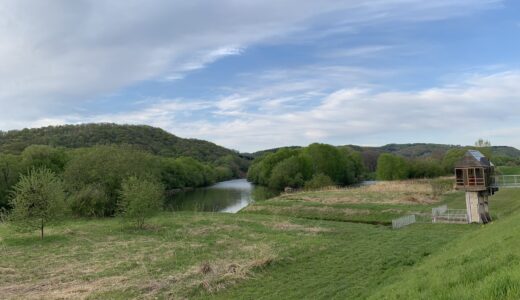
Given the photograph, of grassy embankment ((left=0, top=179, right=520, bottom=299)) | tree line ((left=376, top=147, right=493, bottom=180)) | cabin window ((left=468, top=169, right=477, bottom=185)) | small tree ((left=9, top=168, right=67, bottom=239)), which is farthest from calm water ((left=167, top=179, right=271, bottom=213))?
tree line ((left=376, top=147, right=493, bottom=180))

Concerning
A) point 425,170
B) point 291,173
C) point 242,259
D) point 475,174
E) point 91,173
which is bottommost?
point 242,259

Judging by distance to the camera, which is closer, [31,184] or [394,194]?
[31,184]

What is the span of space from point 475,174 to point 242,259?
22.3m

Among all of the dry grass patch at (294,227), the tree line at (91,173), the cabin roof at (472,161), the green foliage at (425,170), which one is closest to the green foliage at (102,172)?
the tree line at (91,173)

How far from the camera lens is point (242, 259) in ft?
73.9

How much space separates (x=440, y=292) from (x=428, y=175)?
386 ft

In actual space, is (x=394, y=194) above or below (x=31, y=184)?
below

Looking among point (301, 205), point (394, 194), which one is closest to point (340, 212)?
point (301, 205)

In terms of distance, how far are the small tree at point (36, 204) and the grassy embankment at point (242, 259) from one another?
1522 mm

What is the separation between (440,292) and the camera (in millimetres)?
8961

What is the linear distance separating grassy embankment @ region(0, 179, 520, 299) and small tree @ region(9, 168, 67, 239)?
4.99 ft

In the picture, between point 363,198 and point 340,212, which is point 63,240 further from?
point 363,198

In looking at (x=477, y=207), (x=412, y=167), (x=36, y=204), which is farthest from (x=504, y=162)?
(x=36, y=204)

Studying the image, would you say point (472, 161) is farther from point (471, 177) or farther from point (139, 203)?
point (139, 203)
